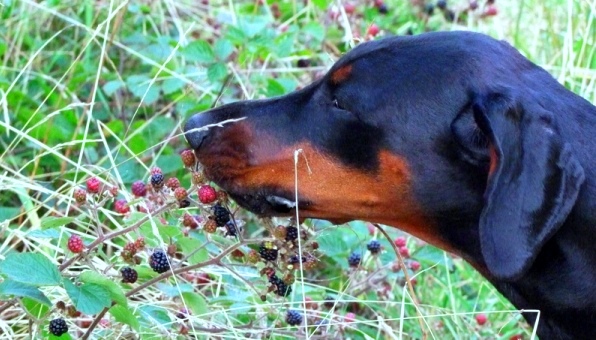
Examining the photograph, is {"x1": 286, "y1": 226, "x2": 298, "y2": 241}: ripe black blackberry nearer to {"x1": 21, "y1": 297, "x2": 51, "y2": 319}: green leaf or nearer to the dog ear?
the dog ear

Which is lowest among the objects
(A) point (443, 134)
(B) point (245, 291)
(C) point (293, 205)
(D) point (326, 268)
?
(D) point (326, 268)

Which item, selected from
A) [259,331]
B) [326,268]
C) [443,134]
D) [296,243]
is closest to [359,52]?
[443,134]

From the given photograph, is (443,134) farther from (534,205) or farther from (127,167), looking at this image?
(127,167)

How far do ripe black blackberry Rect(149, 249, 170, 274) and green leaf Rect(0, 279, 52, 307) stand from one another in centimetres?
25

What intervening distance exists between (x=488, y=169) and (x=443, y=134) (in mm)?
131

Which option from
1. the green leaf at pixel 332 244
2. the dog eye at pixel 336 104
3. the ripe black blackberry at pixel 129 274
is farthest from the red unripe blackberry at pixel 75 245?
the green leaf at pixel 332 244

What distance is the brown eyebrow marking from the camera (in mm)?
2543

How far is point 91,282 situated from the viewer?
2.38m

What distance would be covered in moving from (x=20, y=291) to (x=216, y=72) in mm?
1392

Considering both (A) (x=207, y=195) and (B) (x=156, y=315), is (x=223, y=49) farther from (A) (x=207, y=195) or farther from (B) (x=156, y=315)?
(A) (x=207, y=195)

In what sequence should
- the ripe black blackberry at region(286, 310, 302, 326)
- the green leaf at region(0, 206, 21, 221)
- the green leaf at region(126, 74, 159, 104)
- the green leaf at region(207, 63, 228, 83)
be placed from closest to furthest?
the ripe black blackberry at region(286, 310, 302, 326)
the green leaf at region(0, 206, 21, 221)
the green leaf at region(207, 63, 228, 83)
the green leaf at region(126, 74, 159, 104)

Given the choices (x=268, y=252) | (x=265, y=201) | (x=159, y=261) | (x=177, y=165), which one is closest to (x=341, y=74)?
(x=265, y=201)

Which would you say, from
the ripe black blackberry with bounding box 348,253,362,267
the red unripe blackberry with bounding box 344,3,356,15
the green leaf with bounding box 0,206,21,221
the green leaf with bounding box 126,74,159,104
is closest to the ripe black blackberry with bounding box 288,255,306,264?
the ripe black blackberry with bounding box 348,253,362,267

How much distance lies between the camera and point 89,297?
2.33 m
